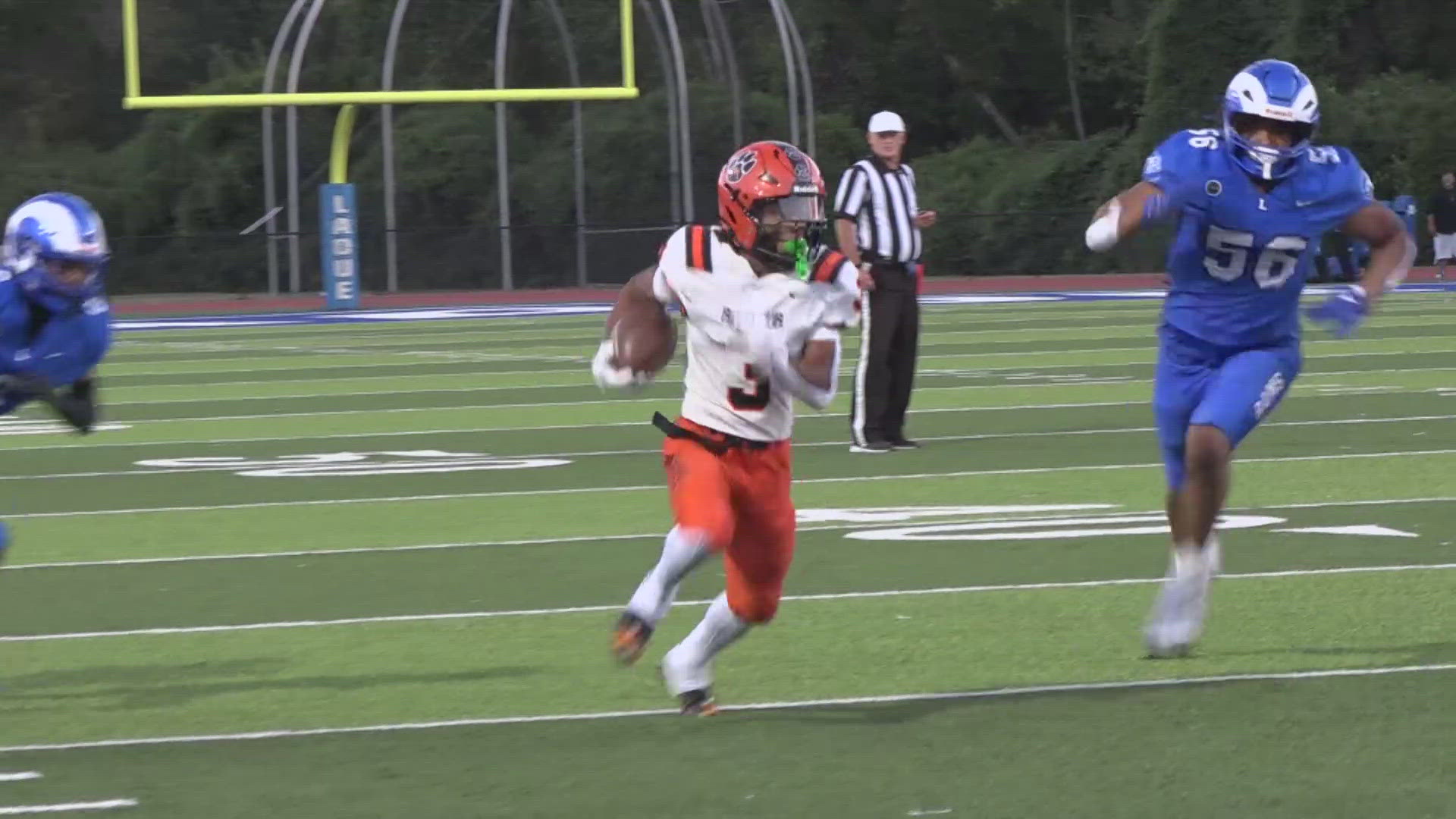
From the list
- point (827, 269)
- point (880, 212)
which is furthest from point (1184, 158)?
point (880, 212)

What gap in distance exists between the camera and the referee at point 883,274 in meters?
13.0

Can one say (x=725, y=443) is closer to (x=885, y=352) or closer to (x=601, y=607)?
(x=601, y=607)

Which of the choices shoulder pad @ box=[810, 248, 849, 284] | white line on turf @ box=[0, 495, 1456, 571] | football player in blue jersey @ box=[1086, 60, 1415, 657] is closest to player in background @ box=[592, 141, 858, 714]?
shoulder pad @ box=[810, 248, 849, 284]

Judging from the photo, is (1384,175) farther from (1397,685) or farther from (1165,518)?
(1397,685)

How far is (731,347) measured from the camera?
250 inches

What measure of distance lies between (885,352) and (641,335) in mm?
6671

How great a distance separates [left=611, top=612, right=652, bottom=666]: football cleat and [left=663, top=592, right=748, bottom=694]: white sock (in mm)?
287

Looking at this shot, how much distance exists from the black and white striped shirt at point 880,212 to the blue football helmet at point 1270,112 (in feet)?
19.2

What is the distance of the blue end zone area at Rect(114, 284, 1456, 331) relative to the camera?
2948 centimetres

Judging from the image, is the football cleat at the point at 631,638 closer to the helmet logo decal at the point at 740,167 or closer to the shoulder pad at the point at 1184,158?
the helmet logo decal at the point at 740,167

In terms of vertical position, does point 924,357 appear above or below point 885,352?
below

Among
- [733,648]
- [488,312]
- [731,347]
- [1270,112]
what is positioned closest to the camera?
[731,347]

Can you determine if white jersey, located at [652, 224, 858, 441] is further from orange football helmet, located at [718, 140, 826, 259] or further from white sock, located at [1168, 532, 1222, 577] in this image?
white sock, located at [1168, 532, 1222, 577]

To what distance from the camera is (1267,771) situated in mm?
5773
